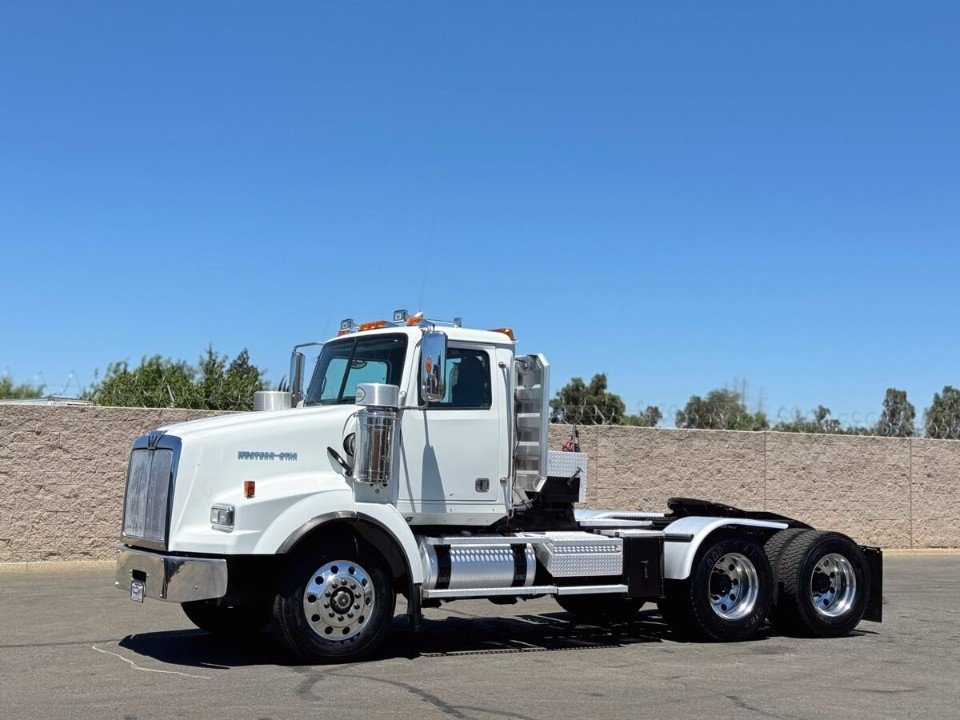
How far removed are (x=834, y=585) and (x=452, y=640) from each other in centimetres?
396

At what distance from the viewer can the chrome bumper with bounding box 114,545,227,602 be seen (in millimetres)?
9109

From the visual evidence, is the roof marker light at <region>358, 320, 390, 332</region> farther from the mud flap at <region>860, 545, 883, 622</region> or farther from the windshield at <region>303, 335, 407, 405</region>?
the mud flap at <region>860, 545, 883, 622</region>

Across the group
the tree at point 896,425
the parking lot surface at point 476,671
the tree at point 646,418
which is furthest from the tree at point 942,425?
the parking lot surface at point 476,671

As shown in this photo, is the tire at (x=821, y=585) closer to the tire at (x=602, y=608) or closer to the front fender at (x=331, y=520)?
the tire at (x=602, y=608)

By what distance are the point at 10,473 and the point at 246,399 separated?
414cm

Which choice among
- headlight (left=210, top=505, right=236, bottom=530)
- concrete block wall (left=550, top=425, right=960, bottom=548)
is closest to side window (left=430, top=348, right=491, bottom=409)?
headlight (left=210, top=505, right=236, bottom=530)

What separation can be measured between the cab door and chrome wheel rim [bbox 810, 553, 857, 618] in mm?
3526

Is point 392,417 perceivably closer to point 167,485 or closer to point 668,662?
point 167,485

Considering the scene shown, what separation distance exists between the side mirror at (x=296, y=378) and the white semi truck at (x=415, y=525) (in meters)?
0.02

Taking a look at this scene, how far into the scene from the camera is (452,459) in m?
10.6

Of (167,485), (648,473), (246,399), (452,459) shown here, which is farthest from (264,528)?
(648,473)

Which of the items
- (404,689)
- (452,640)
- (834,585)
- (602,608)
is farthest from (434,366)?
(834,585)

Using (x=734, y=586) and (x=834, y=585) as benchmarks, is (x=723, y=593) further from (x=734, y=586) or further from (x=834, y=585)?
(x=834, y=585)

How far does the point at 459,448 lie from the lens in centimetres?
1066
